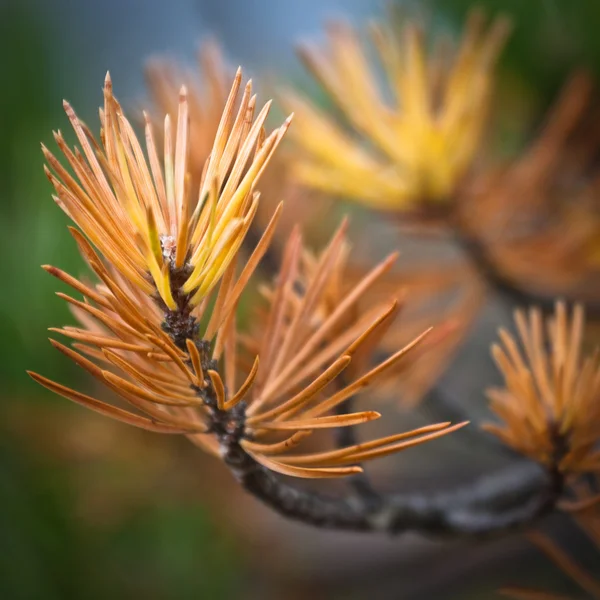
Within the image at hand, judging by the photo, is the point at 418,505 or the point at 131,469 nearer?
the point at 418,505

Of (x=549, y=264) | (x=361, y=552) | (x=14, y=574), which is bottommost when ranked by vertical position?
(x=361, y=552)

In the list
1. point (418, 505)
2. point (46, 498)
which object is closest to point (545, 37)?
point (418, 505)

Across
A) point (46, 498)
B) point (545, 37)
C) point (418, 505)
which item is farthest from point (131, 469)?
point (545, 37)

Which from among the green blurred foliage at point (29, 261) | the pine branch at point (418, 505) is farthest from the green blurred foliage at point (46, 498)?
the pine branch at point (418, 505)

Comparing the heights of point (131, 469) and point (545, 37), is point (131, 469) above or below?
below

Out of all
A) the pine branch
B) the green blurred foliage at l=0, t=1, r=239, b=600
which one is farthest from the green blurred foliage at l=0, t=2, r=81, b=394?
the pine branch

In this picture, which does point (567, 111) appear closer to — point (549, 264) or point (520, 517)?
point (549, 264)

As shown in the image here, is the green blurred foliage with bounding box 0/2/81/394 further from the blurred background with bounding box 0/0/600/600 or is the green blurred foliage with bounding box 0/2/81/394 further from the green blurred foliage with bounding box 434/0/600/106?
the green blurred foliage with bounding box 434/0/600/106

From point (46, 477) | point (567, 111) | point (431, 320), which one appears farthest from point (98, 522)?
point (567, 111)

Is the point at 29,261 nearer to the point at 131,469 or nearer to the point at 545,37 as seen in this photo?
the point at 131,469
